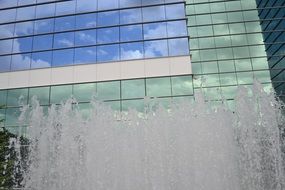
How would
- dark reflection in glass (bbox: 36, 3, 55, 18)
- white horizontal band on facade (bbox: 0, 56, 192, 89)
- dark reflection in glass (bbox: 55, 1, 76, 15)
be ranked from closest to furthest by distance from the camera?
white horizontal band on facade (bbox: 0, 56, 192, 89) < dark reflection in glass (bbox: 55, 1, 76, 15) < dark reflection in glass (bbox: 36, 3, 55, 18)

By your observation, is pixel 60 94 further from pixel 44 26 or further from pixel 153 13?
pixel 153 13

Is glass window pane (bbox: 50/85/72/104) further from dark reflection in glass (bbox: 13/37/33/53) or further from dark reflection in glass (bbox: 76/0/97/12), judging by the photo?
dark reflection in glass (bbox: 76/0/97/12)

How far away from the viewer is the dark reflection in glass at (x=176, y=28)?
78.5 ft

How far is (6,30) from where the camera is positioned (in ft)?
89.3

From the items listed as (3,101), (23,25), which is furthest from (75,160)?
(23,25)

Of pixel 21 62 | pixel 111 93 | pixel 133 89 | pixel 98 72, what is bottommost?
→ pixel 111 93

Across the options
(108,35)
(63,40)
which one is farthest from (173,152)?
(63,40)

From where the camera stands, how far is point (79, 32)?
25359 millimetres

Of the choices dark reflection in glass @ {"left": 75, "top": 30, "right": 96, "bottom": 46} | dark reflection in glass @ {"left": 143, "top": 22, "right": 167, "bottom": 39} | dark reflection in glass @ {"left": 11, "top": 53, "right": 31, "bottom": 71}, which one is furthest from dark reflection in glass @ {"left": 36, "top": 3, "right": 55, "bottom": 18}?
dark reflection in glass @ {"left": 143, "top": 22, "right": 167, "bottom": 39}

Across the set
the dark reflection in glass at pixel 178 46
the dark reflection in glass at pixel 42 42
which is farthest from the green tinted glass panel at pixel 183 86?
the dark reflection in glass at pixel 42 42

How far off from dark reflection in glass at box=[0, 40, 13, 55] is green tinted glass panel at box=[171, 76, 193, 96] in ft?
46.1

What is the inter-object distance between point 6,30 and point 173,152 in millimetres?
21506

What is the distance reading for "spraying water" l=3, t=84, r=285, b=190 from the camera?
Answer: 11086mm

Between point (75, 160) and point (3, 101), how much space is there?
14594mm
